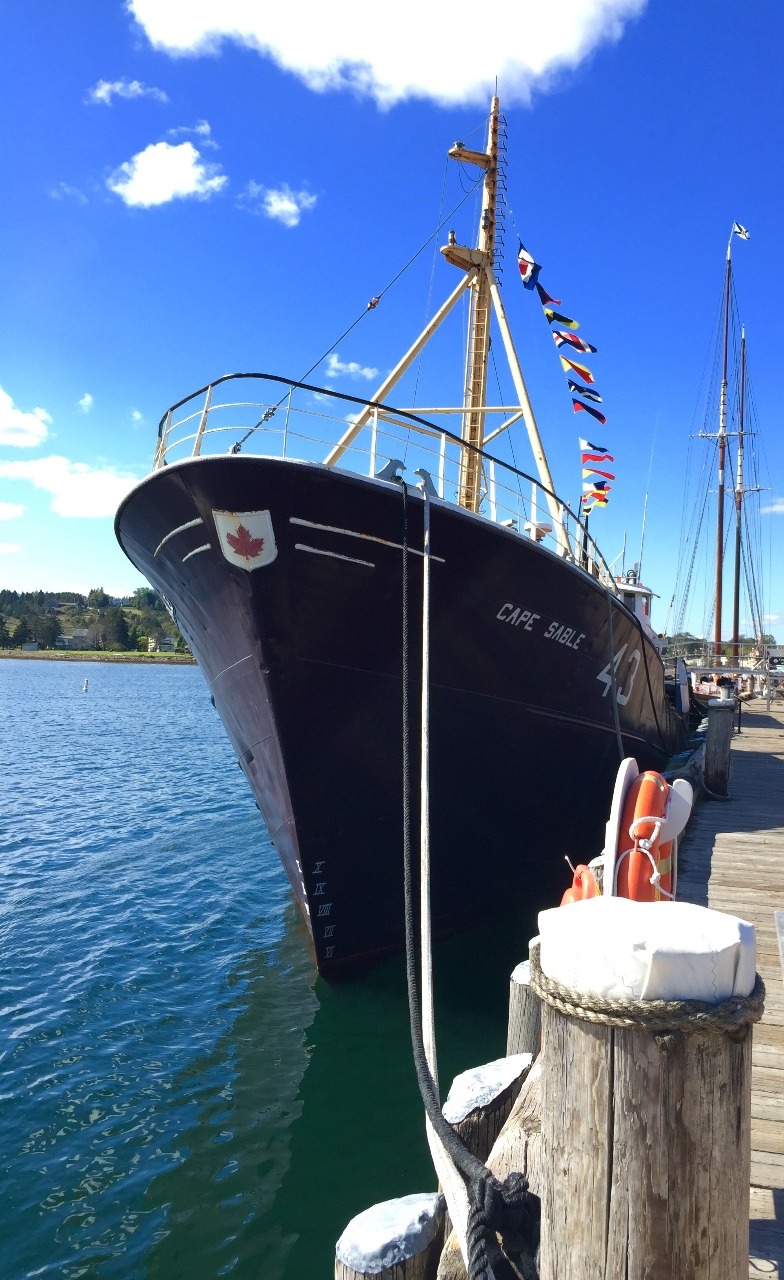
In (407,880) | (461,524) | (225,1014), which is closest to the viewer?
(407,880)

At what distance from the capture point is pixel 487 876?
8680 millimetres

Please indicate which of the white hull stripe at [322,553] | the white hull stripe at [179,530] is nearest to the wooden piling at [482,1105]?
the white hull stripe at [322,553]

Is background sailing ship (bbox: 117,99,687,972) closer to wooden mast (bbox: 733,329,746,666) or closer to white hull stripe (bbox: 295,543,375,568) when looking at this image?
white hull stripe (bbox: 295,543,375,568)

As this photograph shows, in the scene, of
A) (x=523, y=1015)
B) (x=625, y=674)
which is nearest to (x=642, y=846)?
(x=523, y=1015)

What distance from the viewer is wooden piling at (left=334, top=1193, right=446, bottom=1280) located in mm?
2666

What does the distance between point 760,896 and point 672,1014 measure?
591 centimetres

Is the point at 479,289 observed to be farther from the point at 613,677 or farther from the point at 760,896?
the point at 760,896

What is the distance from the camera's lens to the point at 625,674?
1051 cm

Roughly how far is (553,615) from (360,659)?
2.25 m

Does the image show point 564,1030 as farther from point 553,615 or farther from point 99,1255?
point 553,615

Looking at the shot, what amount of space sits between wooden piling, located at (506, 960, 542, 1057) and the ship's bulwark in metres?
3.06

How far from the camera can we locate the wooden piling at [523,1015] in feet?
15.0

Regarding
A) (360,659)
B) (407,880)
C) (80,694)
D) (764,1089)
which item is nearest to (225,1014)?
(360,659)

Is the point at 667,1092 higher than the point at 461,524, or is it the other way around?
the point at 461,524
